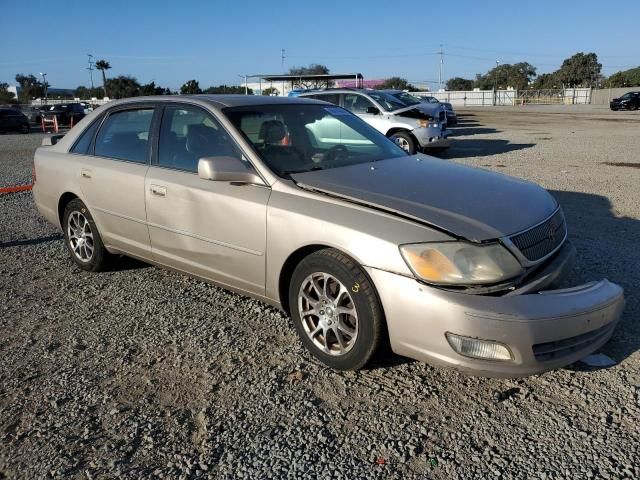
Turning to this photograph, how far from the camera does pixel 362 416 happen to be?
9.34ft

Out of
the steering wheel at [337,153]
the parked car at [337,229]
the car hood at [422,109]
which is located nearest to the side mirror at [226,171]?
the parked car at [337,229]

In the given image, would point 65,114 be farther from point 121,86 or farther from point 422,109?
point 121,86

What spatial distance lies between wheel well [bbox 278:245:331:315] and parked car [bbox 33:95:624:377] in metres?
0.01

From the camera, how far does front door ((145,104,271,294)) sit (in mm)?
3580

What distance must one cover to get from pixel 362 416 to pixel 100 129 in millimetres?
3568

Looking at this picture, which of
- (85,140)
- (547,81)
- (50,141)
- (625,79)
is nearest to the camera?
(85,140)

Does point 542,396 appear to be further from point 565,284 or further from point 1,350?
point 1,350

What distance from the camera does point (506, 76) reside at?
11338cm

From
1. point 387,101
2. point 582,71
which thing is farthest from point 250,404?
point 582,71

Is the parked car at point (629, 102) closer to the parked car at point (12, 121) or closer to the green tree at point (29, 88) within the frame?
the parked car at point (12, 121)

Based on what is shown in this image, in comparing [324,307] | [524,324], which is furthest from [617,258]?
[324,307]

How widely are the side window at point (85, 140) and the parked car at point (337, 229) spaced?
0.08 feet

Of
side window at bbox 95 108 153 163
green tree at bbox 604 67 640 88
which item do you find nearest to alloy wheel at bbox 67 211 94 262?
side window at bbox 95 108 153 163

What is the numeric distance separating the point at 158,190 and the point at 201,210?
0.51 m
